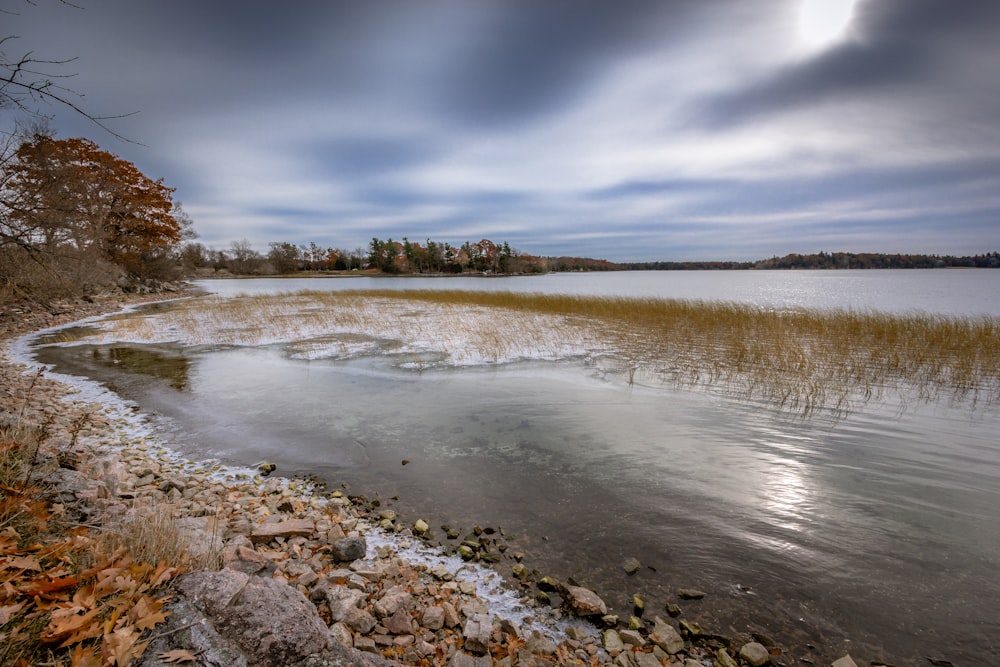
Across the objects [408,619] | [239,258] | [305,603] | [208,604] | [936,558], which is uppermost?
→ [239,258]

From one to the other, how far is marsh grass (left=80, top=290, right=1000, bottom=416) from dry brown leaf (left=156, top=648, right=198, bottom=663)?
1214 centimetres

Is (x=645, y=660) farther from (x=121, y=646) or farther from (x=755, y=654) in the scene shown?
(x=121, y=646)

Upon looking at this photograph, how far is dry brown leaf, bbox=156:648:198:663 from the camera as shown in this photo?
7.27 feet

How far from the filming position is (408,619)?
3.68 m

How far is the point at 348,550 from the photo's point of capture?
15.3 feet

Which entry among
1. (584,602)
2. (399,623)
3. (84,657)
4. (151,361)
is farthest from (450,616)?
(151,361)

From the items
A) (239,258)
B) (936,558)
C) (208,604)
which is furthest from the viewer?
(239,258)

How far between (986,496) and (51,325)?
36.5 metres

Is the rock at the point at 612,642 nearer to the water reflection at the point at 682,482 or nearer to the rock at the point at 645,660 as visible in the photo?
the rock at the point at 645,660

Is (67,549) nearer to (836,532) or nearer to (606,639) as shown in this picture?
(606,639)

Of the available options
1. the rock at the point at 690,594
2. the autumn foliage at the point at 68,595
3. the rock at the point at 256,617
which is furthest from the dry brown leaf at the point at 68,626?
the rock at the point at 690,594

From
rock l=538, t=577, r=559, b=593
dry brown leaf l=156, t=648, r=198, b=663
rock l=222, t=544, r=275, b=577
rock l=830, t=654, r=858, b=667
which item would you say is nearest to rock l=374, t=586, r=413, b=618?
rock l=222, t=544, r=275, b=577

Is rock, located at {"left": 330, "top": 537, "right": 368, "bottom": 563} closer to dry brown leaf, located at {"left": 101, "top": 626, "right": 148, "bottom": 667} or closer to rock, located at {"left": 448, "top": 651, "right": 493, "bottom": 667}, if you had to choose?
rock, located at {"left": 448, "top": 651, "right": 493, "bottom": 667}

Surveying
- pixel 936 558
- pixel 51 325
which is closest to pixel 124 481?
pixel 936 558
